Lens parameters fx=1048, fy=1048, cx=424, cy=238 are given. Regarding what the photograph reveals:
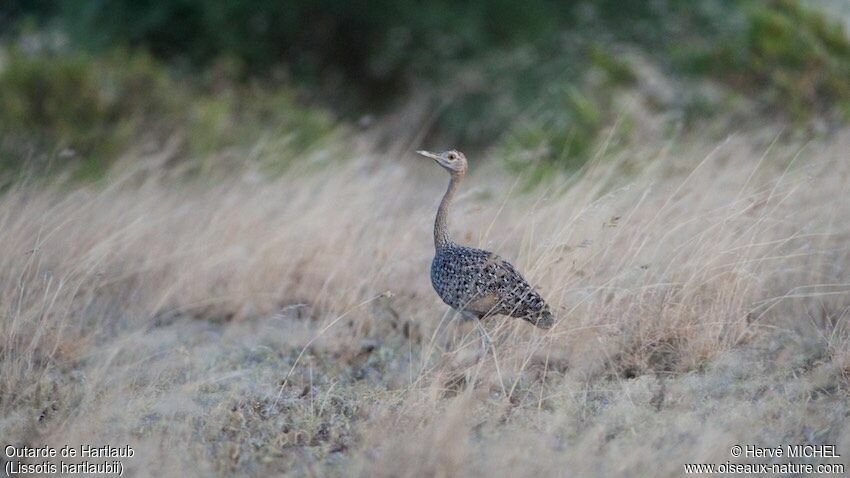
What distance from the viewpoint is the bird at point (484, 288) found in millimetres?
4887

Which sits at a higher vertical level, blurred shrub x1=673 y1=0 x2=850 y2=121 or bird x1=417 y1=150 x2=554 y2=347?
blurred shrub x1=673 y1=0 x2=850 y2=121

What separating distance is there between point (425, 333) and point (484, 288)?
3.08ft

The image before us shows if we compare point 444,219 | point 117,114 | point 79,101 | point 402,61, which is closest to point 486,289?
point 444,219

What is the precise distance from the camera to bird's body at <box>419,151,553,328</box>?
16.0 ft

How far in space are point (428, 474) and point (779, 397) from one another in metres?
1.85

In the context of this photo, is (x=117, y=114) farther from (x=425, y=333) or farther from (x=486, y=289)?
(x=486, y=289)

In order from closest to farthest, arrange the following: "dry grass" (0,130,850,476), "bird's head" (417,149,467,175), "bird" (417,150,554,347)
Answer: "dry grass" (0,130,850,476)
"bird" (417,150,554,347)
"bird's head" (417,149,467,175)

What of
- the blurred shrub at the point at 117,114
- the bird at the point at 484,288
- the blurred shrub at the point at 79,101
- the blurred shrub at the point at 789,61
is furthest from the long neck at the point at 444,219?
the blurred shrub at the point at 789,61

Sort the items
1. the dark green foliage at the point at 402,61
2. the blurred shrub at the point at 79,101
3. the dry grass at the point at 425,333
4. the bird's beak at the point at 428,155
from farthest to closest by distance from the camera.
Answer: the dark green foliage at the point at 402,61
the blurred shrub at the point at 79,101
the bird's beak at the point at 428,155
the dry grass at the point at 425,333

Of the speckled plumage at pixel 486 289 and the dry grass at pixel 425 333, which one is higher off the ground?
the speckled plumage at pixel 486 289

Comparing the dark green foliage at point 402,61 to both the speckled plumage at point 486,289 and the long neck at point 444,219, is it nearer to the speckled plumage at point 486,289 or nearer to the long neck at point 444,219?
the long neck at point 444,219

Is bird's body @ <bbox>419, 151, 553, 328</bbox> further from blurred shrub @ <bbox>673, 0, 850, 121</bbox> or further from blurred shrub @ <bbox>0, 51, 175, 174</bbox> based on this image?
blurred shrub @ <bbox>673, 0, 850, 121</bbox>

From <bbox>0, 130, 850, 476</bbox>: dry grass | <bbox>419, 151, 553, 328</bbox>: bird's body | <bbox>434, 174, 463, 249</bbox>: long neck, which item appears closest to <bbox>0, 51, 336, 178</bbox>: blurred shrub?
<bbox>0, 130, 850, 476</bbox>: dry grass

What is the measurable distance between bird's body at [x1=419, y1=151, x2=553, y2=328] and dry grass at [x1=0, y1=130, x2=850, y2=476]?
0.19 meters
